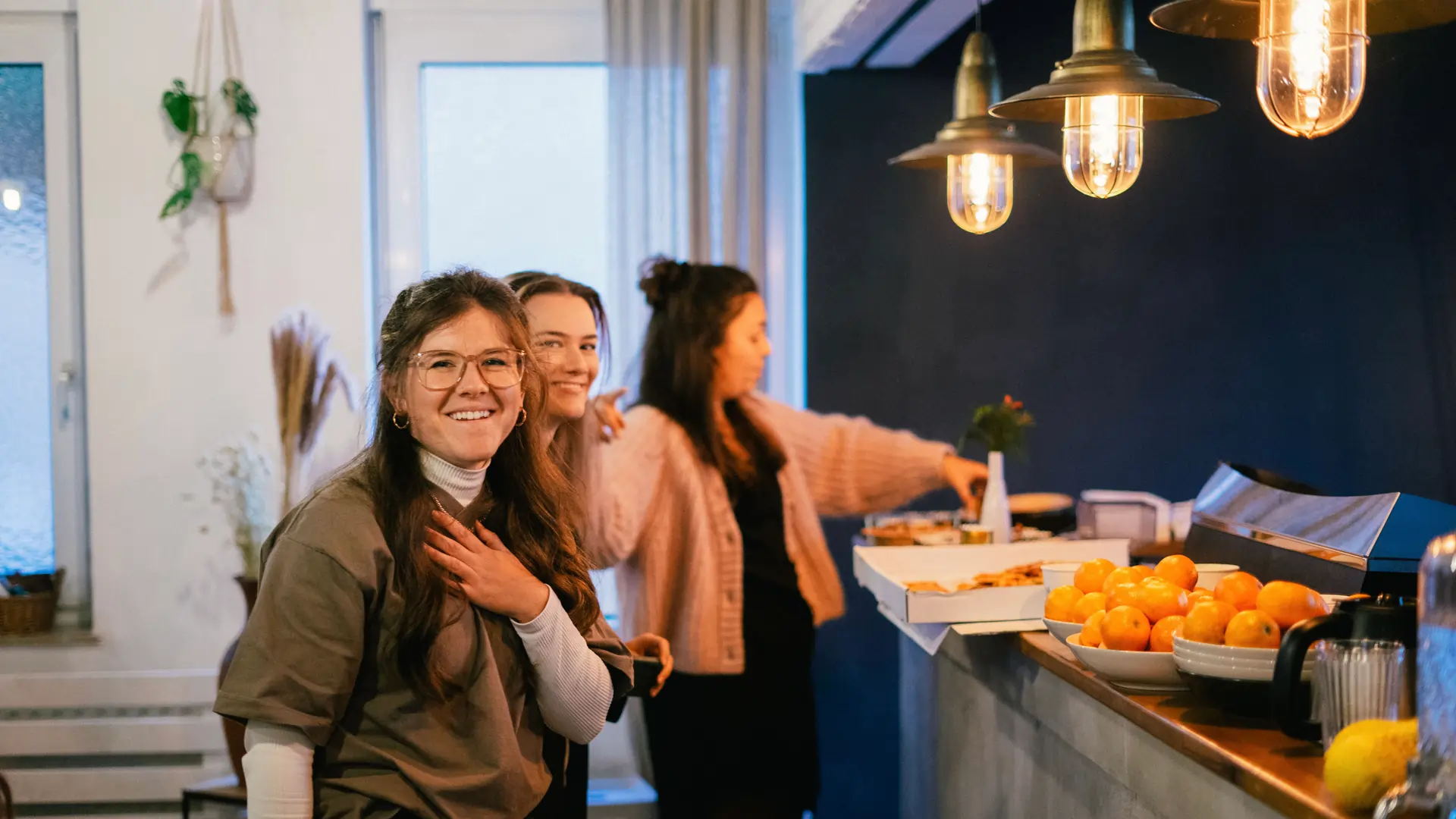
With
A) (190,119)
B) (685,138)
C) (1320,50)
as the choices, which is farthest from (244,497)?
(1320,50)

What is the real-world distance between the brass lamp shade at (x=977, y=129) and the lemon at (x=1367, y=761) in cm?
141

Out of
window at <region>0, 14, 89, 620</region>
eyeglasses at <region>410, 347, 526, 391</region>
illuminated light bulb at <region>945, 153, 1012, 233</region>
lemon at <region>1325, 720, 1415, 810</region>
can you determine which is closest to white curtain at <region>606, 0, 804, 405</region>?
illuminated light bulb at <region>945, 153, 1012, 233</region>

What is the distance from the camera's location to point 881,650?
420 centimetres

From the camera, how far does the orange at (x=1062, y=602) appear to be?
79.4 inches

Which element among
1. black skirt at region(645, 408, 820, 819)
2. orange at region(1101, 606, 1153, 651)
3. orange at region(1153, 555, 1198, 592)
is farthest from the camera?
black skirt at region(645, 408, 820, 819)

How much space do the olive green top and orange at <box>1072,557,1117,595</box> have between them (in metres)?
0.95

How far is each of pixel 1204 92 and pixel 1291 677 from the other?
3061 millimetres

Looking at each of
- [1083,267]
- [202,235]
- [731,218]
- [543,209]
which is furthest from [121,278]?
[1083,267]

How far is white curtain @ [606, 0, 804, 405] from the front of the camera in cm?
398

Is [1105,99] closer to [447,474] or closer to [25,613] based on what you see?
[447,474]

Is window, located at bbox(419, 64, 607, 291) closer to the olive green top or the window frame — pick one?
the window frame

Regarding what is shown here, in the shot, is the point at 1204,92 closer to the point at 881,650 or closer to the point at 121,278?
the point at 881,650

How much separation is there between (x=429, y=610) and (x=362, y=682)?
0.38 ft

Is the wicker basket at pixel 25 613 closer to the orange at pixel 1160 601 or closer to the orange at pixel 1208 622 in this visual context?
the orange at pixel 1160 601
